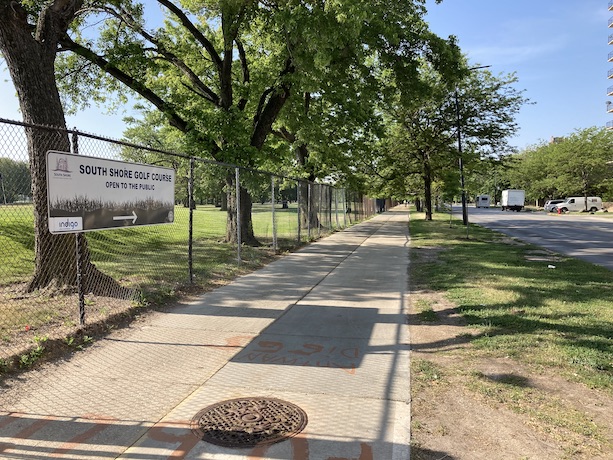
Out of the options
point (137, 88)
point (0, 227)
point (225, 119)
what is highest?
point (137, 88)

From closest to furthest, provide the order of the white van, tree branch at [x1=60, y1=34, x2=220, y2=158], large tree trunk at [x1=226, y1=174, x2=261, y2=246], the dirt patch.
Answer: the dirt patch, tree branch at [x1=60, y1=34, x2=220, y2=158], large tree trunk at [x1=226, y1=174, x2=261, y2=246], the white van

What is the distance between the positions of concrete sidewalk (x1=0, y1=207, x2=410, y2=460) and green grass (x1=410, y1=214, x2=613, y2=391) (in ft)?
3.85

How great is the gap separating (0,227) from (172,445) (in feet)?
40.5

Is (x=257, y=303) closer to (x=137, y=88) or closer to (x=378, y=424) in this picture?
(x=378, y=424)

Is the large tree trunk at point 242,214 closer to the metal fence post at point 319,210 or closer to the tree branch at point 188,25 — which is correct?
the tree branch at point 188,25

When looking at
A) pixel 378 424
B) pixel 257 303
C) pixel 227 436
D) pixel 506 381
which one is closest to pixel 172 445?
pixel 227 436

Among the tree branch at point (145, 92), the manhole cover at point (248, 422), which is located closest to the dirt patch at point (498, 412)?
the manhole cover at point (248, 422)

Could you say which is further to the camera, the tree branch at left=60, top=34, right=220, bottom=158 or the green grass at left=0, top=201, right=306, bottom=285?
the tree branch at left=60, top=34, right=220, bottom=158

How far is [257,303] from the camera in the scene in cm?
725

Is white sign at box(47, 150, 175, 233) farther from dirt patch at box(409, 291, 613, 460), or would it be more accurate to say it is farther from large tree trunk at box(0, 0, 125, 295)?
dirt patch at box(409, 291, 613, 460)

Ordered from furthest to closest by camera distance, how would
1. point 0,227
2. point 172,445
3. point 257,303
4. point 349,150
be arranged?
1. point 349,150
2. point 0,227
3. point 257,303
4. point 172,445

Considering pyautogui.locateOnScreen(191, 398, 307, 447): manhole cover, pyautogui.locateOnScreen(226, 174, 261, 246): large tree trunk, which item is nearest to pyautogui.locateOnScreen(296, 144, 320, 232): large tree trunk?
pyautogui.locateOnScreen(226, 174, 261, 246): large tree trunk

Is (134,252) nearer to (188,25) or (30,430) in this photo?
(188,25)

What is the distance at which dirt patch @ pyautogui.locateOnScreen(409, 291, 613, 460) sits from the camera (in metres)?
2.99
